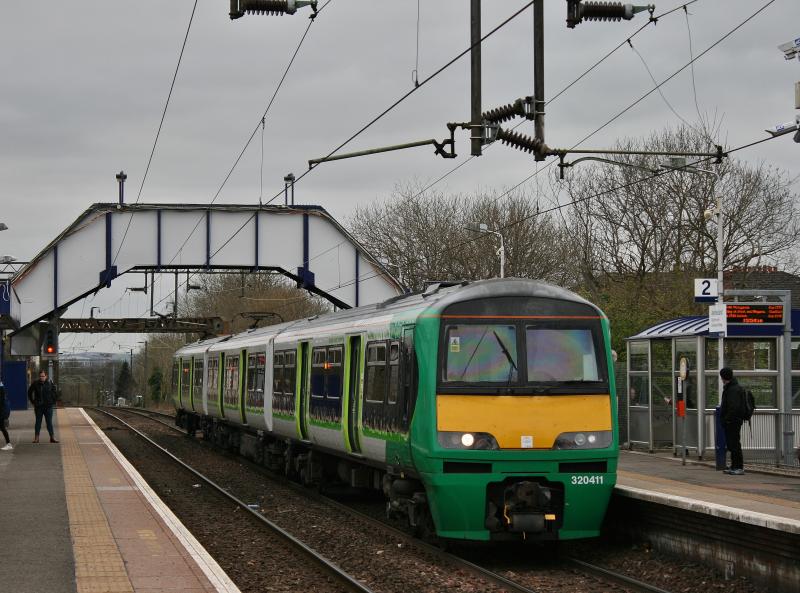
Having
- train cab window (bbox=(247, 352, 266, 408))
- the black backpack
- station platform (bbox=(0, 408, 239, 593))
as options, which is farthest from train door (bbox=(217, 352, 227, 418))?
the black backpack

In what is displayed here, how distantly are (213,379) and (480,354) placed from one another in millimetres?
18825

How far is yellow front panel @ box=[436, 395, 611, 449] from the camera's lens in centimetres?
1183

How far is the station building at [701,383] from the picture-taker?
20.3m

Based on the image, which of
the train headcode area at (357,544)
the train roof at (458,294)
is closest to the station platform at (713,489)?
the train headcode area at (357,544)

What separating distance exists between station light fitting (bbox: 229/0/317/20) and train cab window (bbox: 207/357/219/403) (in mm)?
17804

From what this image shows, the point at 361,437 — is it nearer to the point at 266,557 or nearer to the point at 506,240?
the point at 266,557

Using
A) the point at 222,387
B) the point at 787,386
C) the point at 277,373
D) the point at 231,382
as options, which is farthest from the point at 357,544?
the point at 222,387

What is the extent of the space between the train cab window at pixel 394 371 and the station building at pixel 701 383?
811 centimetres

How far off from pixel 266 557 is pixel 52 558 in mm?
2531

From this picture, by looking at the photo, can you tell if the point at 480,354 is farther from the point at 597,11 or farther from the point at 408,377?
the point at 597,11

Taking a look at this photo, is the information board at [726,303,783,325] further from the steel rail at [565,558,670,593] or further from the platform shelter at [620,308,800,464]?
the steel rail at [565,558,670,593]

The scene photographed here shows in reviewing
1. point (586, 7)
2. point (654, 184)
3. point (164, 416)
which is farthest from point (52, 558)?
point (164, 416)

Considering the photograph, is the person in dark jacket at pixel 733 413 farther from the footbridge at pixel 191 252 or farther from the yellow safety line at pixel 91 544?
the footbridge at pixel 191 252

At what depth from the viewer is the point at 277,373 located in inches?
838
